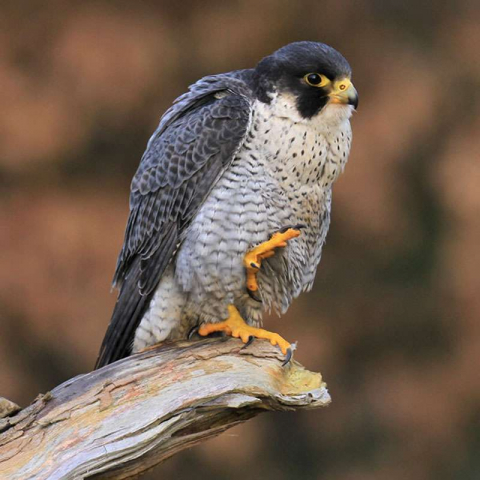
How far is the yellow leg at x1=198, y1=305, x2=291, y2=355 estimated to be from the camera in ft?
12.3

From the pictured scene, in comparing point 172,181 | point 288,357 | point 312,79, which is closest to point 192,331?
point 288,357

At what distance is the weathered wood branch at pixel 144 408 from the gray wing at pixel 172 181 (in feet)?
1.26

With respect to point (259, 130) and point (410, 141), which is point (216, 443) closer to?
point (410, 141)

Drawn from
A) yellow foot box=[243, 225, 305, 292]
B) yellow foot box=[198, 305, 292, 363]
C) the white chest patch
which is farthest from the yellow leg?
the white chest patch

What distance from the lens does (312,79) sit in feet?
12.1

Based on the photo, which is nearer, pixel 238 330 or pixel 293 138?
pixel 293 138

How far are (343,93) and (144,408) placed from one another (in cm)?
155

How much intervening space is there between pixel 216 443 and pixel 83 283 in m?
1.74

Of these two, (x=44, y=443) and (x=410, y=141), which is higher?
(x=410, y=141)

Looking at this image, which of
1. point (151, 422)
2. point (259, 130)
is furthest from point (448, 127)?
point (151, 422)

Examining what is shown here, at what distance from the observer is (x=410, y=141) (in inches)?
278

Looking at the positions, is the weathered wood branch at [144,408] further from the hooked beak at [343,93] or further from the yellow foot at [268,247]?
the hooked beak at [343,93]

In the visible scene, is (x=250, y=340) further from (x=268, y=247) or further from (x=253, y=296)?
(x=268, y=247)

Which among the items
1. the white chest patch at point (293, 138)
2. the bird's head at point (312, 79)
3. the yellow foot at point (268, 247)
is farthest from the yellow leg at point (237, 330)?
the bird's head at point (312, 79)
